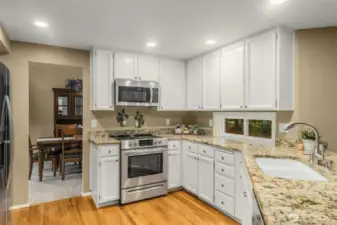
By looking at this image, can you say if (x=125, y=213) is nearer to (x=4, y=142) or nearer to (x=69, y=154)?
(x=4, y=142)

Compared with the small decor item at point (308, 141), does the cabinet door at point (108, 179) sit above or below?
below

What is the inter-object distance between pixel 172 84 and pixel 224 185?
1982 mm

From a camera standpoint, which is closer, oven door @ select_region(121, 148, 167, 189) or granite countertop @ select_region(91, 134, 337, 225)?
granite countertop @ select_region(91, 134, 337, 225)

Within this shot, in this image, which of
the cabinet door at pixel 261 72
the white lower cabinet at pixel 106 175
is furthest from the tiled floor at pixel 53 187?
the cabinet door at pixel 261 72

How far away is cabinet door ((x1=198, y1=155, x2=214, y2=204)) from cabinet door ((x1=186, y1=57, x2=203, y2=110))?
105cm

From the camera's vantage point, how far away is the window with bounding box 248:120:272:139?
9.45 feet

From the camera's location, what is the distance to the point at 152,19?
226cm

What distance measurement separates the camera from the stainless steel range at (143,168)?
9.91 ft

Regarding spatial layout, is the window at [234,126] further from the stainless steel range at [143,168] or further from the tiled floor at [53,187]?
the tiled floor at [53,187]

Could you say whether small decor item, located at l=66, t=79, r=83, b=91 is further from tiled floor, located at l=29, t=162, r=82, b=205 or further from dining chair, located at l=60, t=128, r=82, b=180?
tiled floor, located at l=29, t=162, r=82, b=205

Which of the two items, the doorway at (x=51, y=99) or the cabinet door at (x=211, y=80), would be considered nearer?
the cabinet door at (x=211, y=80)

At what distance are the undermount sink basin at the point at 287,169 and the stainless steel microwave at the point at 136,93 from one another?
205 cm

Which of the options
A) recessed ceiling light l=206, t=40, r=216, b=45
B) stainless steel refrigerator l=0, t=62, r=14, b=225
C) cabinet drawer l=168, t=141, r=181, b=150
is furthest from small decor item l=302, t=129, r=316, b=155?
stainless steel refrigerator l=0, t=62, r=14, b=225

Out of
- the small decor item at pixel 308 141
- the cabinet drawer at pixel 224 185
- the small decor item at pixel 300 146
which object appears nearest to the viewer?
the small decor item at pixel 308 141
